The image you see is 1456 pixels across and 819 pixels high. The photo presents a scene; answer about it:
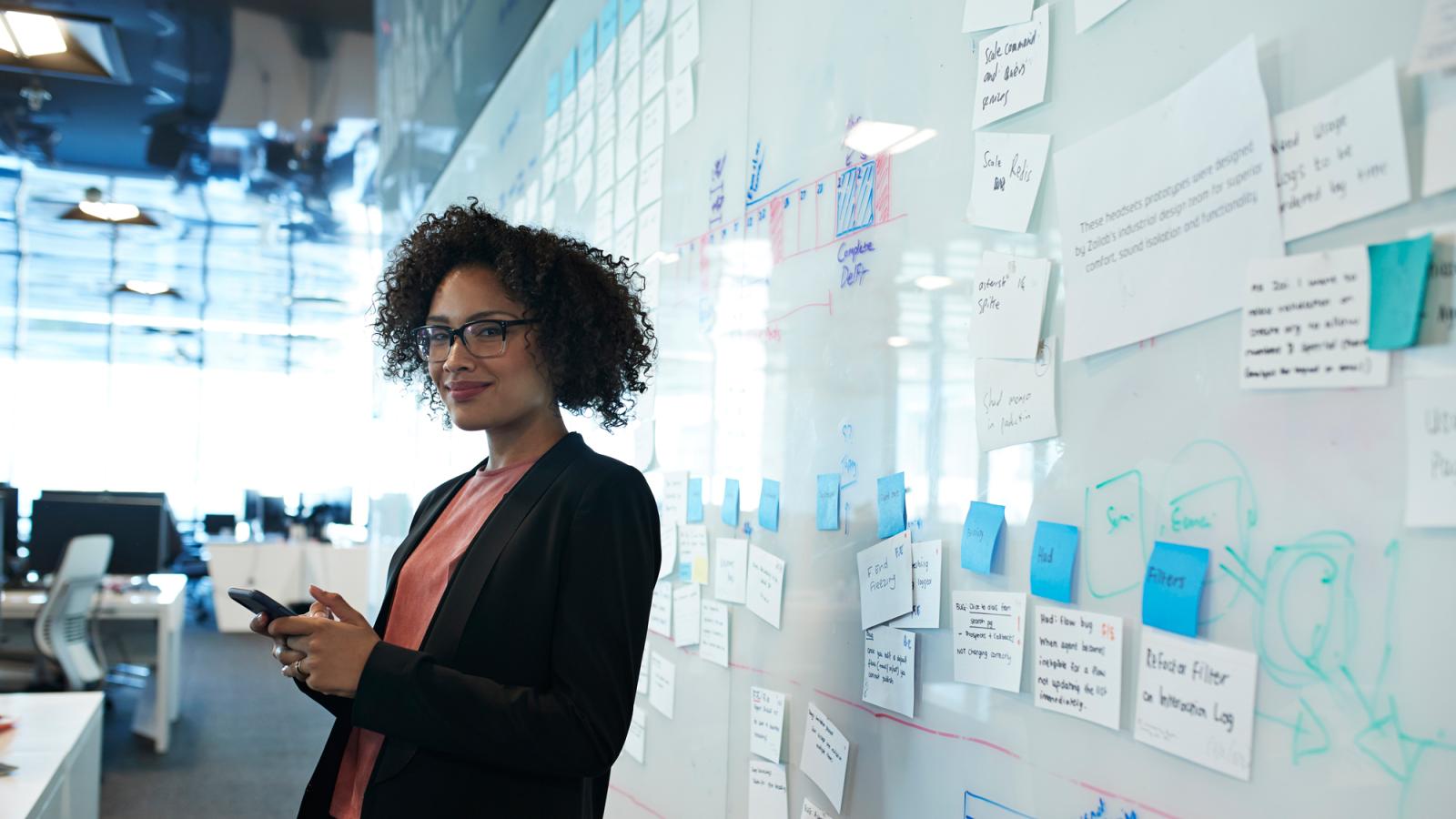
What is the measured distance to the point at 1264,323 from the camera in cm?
75

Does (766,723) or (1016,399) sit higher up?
(1016,399)

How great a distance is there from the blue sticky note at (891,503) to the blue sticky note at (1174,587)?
386 millimetres

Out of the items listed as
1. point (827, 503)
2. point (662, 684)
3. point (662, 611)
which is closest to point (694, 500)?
point (662, 611)

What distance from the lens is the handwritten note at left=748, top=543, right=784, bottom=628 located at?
1.51 meters

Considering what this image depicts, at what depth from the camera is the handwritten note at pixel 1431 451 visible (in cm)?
63

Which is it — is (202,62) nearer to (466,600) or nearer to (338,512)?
(466,600)

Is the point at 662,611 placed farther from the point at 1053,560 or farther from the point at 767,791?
the point at 1053,560

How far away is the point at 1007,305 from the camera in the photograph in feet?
3.35

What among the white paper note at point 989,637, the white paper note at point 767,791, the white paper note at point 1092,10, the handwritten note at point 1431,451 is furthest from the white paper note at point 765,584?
the handwritten note at point 1431,451

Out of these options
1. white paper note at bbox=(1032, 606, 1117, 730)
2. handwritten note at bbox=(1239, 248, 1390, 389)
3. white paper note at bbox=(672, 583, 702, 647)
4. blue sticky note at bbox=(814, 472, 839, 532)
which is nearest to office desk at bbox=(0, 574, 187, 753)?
white paper note at bbox=(672, 583, 702, 647)

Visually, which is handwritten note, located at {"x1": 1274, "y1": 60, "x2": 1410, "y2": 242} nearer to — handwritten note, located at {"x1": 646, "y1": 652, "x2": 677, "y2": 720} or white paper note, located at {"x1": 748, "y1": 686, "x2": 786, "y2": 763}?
white paper note, located at {"x1": 748, "y1": 686, "x2": 786, "y2": 763}

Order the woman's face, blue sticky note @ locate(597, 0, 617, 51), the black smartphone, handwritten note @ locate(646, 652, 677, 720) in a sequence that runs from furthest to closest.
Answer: blue sticky note @ locate(597, 0, 617, 51) < handwritten note @ locate(646, 652, 677, 720) < the woman's face < the black smartphone

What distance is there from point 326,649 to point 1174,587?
0.90m

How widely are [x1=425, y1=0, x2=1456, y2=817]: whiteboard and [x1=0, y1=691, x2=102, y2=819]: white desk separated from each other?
3.78ft
